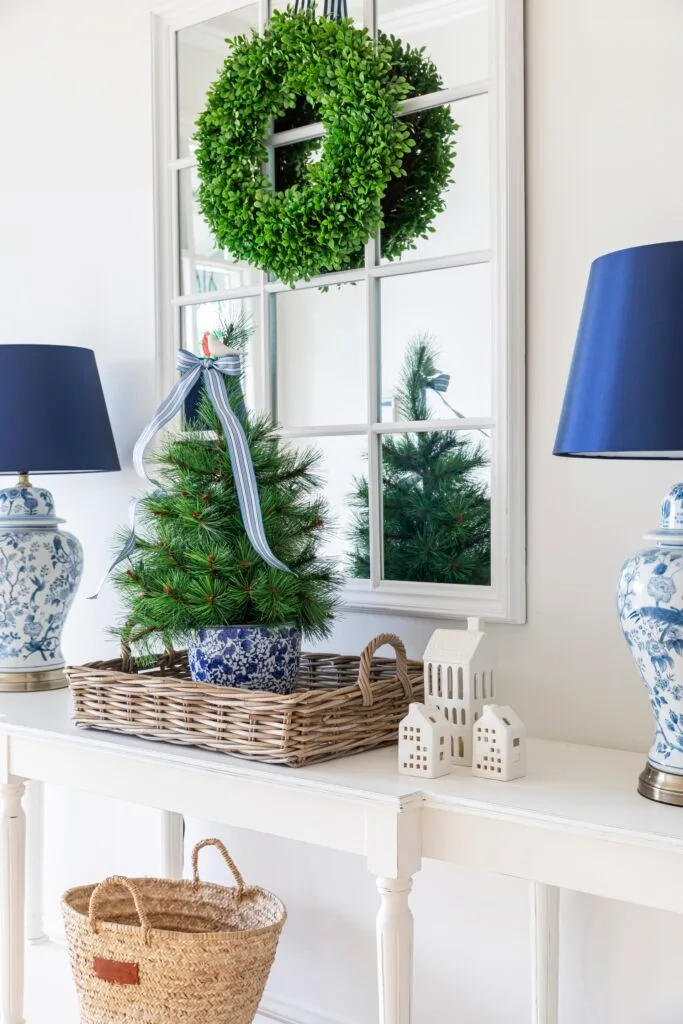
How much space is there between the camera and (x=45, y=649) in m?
2.34

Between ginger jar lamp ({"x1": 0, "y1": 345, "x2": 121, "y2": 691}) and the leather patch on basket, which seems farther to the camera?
ginger jar lamp ({"x1": 0, "y1": 345, "x2": 121, "y2": 691})

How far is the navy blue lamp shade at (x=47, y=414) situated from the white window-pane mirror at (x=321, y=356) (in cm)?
43

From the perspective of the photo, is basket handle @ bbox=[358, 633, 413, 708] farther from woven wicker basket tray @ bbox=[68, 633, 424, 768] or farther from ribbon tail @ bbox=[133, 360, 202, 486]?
ribbon tail @ bbox=[133, 360, 202, 486]

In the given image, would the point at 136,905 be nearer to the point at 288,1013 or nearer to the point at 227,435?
the point at 288,1013

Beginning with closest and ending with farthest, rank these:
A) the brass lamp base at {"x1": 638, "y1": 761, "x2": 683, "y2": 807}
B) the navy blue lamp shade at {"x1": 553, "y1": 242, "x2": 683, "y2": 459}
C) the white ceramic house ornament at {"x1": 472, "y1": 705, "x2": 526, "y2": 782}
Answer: the navy blue lamp shade at {"x1": 553, "y1": 242, "x2": 683, "y2": 459}, the brass lamp base at {"x1": 638, "y1": 761, "x2": 683, "y2": 807}, the white ceramic house ornament at {"x1": 472, "y1": 705, "x2": 526, "y2": 782}

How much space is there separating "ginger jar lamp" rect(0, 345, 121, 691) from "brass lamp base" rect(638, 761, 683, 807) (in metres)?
1.33

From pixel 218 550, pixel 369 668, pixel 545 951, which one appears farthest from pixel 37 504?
pixel 545 951

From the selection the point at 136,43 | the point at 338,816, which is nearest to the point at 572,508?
the point at 338,816

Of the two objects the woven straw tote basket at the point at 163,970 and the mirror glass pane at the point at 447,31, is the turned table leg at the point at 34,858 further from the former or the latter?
the mirror glass pane at the point at 447,31

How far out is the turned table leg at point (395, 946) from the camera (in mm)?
1527

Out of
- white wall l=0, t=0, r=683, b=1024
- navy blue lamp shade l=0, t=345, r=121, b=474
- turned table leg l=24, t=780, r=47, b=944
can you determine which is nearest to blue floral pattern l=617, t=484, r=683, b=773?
white wall l=0, t=0, r=683, b=1024

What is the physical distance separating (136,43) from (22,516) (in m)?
1.13

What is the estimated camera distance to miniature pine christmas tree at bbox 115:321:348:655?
1.76m

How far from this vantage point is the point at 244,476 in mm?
1775
